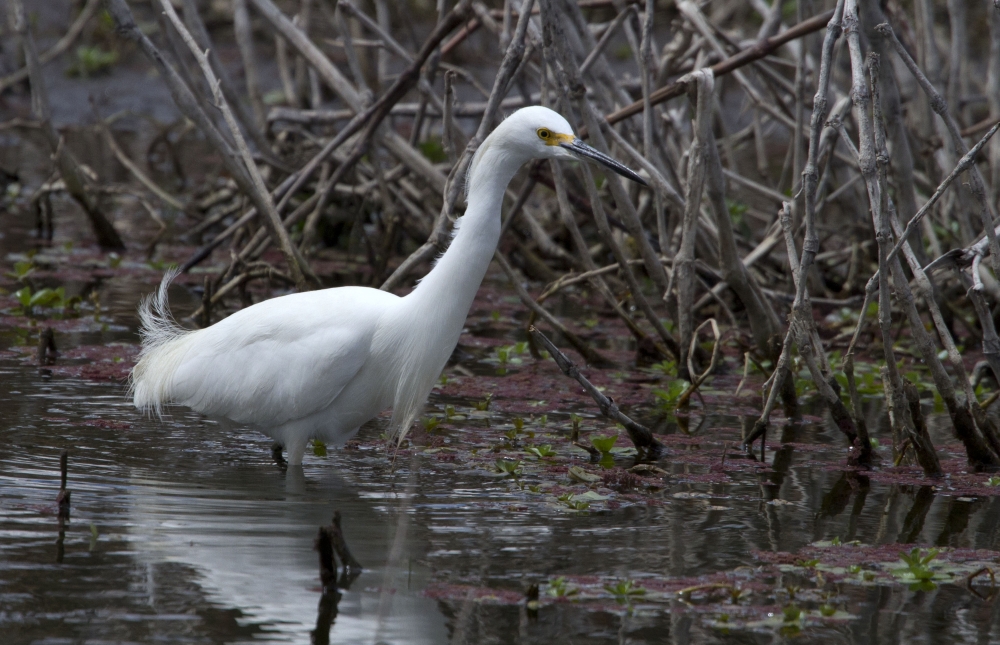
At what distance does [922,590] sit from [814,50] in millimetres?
6434

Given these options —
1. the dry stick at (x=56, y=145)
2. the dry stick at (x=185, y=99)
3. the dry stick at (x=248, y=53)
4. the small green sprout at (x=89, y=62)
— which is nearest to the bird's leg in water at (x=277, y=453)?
the dry stick at (x=185, y=99)

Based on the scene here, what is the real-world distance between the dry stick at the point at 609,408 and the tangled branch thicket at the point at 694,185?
451mm

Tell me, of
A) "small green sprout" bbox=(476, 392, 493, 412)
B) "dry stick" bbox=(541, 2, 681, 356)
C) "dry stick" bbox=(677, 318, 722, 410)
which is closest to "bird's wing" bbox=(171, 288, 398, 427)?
"small green sprout" bbox=(476, 392, 493, 412)

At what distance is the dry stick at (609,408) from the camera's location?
14.4ft

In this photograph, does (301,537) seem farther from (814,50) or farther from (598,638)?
(814,50)

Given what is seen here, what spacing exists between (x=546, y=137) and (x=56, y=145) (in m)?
4.70

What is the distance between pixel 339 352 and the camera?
4.62 m

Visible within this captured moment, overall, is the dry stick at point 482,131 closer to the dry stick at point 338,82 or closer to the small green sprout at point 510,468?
the dry stick at point 338,82

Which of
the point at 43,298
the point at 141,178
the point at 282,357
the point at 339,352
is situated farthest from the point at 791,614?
the point at 141,178

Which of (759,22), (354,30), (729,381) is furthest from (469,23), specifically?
(759,22)

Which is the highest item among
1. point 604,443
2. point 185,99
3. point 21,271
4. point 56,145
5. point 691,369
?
point 185,99

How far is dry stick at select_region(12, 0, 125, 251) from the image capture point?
24.2ft

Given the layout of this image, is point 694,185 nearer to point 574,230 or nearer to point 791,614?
point 574,230

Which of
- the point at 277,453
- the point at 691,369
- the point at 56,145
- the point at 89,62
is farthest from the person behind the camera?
the point at 89,62
